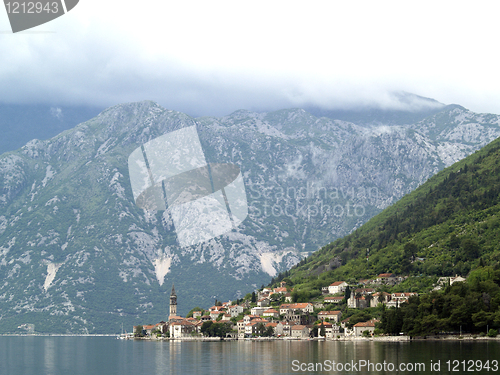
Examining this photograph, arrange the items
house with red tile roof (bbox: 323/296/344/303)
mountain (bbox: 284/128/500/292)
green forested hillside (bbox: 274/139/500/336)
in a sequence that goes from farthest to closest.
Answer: house with red tile roof (bbox: 323/296/344/303) < mountain (bbox: 284/128/500/292) < green forested hillside (bbox: 274/139/500/336)

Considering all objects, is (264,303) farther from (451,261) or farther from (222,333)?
(451,261)

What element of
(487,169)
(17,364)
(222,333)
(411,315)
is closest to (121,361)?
(17,364)

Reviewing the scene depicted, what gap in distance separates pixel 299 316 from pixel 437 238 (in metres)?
31.7

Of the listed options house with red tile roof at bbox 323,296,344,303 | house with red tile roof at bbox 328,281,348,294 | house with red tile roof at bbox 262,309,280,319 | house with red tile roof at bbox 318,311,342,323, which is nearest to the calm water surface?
house with red tile roof at bbox 318,311,342,323

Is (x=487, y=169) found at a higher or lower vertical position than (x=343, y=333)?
higher

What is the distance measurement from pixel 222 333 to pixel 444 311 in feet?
191

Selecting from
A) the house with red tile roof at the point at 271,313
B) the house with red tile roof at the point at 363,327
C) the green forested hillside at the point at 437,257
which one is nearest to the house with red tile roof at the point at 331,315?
the green forested hillside at the point at 437,257

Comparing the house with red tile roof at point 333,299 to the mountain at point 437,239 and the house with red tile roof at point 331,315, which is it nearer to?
the house with red tile roof at point 331,315

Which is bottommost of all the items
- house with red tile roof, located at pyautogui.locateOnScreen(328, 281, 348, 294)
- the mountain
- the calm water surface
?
the calm water surface

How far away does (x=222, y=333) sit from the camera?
134 meters

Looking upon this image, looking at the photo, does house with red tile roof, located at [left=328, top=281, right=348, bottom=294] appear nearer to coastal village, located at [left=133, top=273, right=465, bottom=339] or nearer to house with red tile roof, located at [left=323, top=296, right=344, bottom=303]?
coastal village, located at [left=133, top=273, right=465, bottom=339]

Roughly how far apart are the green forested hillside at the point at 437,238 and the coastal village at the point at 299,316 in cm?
575

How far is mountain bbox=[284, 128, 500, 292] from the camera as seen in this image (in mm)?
121500

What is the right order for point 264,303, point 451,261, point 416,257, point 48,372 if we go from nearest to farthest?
point 48,372, point 451,261, point 416,257, point 264,303
